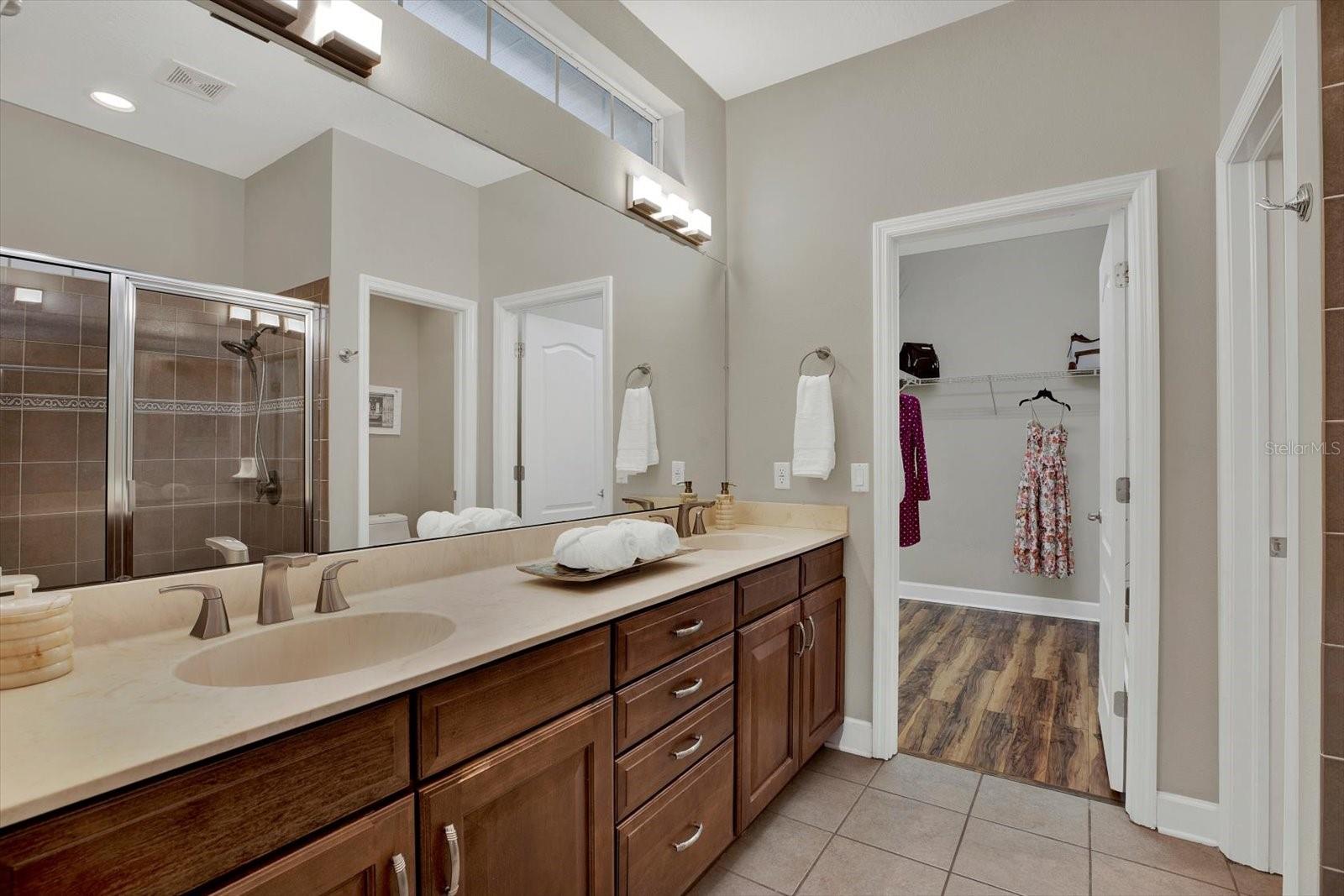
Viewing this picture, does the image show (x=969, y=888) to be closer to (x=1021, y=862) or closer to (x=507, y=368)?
(x=1021, y=862)

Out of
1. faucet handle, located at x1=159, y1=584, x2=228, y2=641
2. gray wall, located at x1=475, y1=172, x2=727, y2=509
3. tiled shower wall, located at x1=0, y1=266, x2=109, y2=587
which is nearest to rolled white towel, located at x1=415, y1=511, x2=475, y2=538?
gray wall, located at x1=475, y1=172, x2=727, y2=509

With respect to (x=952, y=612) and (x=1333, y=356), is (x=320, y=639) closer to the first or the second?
(x=1333, y=356)

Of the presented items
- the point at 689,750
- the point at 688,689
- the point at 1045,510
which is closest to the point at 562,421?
the point at 688,689

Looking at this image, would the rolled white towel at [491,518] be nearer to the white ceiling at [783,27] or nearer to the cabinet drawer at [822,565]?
the cabinet drawer at [822,565]

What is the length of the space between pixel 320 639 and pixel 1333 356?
1.92 m

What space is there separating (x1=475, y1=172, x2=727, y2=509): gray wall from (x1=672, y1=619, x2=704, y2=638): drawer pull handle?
27.2 inches

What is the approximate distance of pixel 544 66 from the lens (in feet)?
7.18

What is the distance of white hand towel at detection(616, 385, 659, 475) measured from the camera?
2430mm

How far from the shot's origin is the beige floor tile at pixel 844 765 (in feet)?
7.96

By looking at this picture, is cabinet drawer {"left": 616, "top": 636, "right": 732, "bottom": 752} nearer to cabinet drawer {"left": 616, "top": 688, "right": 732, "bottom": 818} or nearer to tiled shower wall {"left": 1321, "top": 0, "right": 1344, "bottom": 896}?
cabinet drawer {"left": 616, "top": 688, "right": 732, "bottom": 818}

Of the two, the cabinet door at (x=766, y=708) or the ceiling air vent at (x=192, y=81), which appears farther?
the cabinet door at (x=766, y=708)

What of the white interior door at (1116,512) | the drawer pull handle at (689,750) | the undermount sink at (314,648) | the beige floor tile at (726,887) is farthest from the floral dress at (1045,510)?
the undermount sink at (314,648)

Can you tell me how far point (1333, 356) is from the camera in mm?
1187

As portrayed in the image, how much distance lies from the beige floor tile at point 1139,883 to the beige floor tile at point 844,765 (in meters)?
0.72
